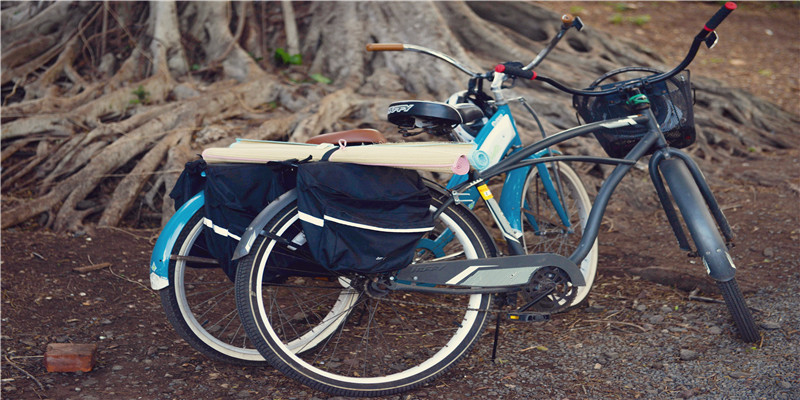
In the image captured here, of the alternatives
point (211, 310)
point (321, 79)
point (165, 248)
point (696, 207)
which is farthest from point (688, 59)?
point (321, 79)

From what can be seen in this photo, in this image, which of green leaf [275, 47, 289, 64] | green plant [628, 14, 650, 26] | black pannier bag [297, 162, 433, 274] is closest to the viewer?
black pannier bag [297, 162, 433, 274]

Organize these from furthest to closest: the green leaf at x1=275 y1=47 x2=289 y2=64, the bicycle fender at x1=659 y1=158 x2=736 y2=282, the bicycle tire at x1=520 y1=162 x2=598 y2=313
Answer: the green leaf at x1=275 y1=47 x2=289 y2=64
the bicycle tire at x1=520 y1=162 x2=598 y2=313
the bicycle fender at x1=659 y1=158 x2=736 y2=282

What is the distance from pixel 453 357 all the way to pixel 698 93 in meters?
5.61

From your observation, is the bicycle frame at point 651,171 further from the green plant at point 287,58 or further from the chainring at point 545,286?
the green plant at point 287,58

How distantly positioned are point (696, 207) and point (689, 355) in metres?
0.67

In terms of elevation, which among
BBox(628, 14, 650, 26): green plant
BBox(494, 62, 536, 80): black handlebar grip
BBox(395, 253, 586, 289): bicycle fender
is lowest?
BBox(628, 14, 650, 26): green plant

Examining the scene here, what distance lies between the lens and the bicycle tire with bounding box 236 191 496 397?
2.53 metres

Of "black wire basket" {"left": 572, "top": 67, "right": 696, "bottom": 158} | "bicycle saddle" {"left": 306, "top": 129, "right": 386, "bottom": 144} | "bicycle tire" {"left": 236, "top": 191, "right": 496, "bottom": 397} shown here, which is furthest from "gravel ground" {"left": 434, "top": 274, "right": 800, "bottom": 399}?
"bicycle saddle" {"left": 306, "top": 129, "right": 386, "bottom": 144}

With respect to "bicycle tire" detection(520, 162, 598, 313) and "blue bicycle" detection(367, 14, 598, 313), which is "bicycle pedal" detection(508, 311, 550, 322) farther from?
"bicycle tire" detection(520, 162, 598, 313)

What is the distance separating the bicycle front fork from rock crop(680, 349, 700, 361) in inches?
13.9

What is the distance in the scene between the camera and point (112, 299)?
11.9 feet

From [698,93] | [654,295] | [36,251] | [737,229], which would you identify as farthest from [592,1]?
[36,251]

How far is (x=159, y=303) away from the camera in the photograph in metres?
3.62

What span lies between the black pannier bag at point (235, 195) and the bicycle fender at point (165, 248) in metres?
0.14
